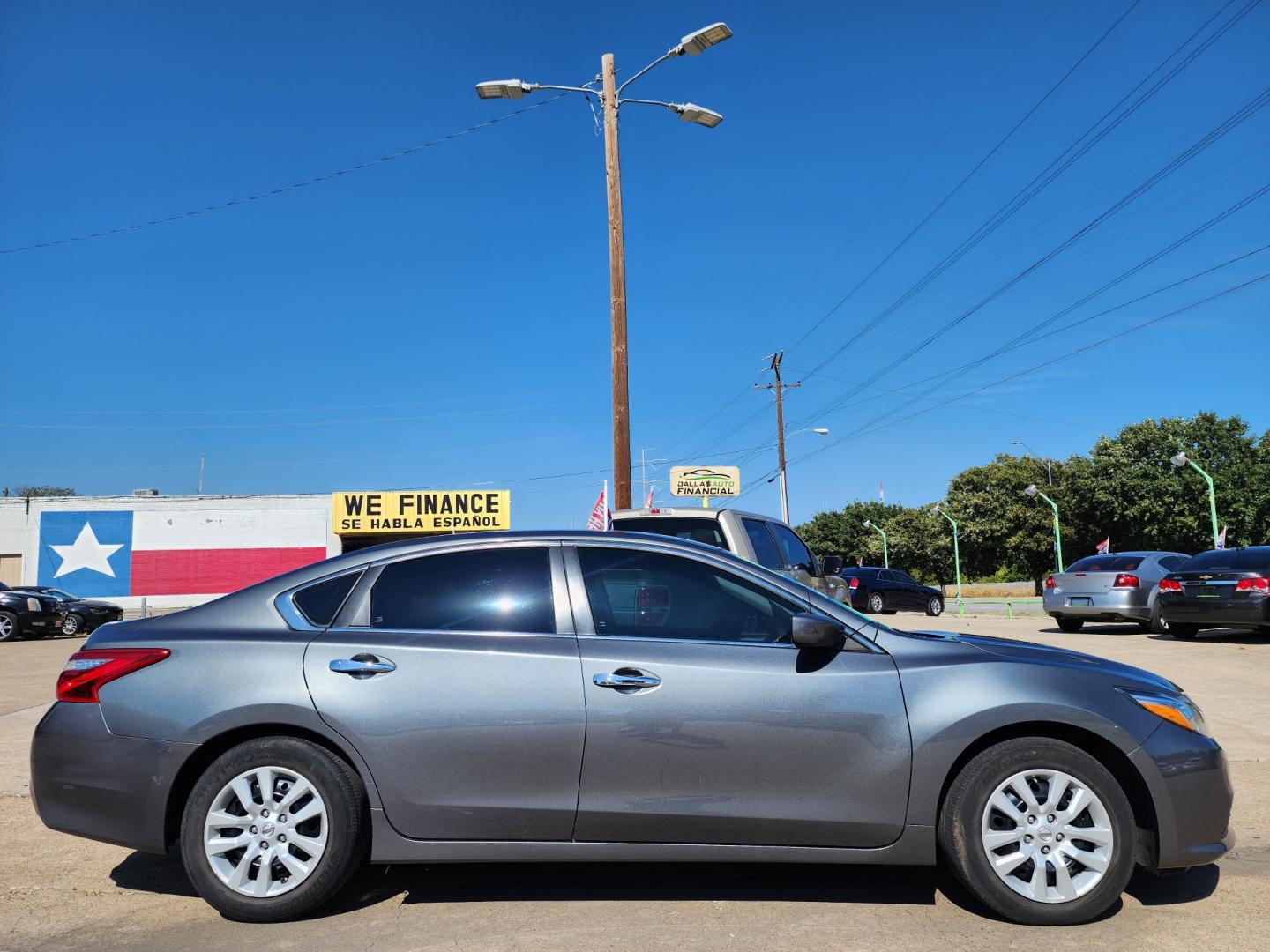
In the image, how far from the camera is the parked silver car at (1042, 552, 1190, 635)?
17047 mm

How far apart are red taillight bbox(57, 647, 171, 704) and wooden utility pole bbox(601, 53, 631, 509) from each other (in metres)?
8.58

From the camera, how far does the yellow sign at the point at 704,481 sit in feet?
160

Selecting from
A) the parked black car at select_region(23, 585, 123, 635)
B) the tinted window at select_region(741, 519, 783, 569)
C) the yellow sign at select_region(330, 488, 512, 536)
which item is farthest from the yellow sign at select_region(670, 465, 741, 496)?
the tinted window at select_region(741, 519, 783, 569)

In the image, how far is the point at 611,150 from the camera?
13414mm

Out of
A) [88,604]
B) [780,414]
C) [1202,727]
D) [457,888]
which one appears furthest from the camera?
[780,414]

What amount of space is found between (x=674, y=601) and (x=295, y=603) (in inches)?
65.2

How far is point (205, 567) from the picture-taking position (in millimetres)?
43094

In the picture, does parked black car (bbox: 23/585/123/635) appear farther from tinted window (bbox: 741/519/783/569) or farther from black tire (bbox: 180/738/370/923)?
black tire (bbox: 180/738/370/923)

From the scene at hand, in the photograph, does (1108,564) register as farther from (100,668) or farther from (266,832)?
(100,668)

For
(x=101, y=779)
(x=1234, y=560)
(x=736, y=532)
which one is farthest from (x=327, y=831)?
(x=1234, y=560)

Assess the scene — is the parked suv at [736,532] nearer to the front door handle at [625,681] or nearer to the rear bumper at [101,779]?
the front door handle at [625,681]

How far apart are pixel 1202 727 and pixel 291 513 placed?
4404 cm

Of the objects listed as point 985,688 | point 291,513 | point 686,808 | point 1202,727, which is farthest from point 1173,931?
Answer: point 291,513

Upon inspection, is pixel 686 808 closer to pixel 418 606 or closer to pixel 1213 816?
pixel 418 606
